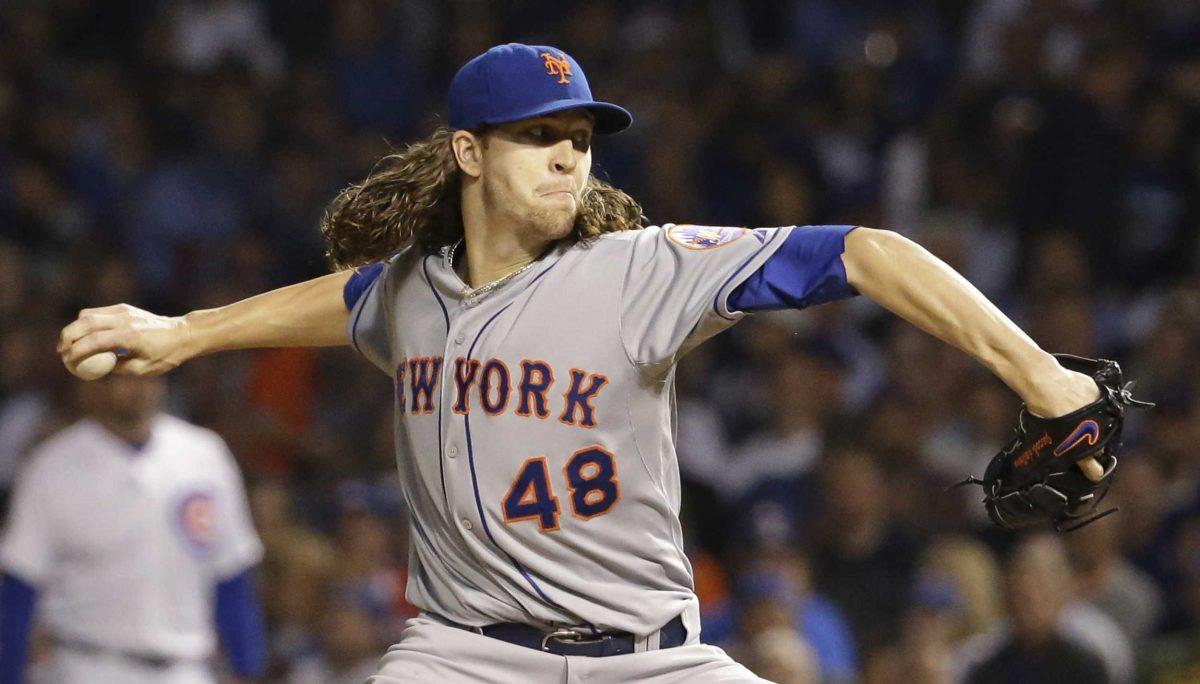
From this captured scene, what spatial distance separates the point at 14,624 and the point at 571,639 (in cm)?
294

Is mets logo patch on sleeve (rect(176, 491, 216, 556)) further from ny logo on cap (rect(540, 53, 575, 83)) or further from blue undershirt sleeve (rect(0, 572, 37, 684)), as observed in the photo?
ny logo on cap (rect(540, 53, 575, 83))

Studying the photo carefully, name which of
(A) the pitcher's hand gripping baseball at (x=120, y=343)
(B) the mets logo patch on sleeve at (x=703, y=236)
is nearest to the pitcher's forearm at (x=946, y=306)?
(B) the mets logo patch on sleeve at (x=703, y=236)

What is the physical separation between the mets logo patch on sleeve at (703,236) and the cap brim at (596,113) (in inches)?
9.3

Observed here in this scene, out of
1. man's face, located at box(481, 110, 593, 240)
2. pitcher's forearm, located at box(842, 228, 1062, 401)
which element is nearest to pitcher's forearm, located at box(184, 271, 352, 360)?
man's face, located at box(481, 110, 593, 240)

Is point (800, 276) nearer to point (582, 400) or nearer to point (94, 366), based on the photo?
point (582, 400)

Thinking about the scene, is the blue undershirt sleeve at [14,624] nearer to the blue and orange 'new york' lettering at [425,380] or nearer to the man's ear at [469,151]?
the blue and orange 'new york' lettering at [425,380]

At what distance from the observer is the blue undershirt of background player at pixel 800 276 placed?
3.05 meters

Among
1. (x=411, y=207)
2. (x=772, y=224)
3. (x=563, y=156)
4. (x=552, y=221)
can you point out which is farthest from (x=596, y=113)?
(x=772, y=224)

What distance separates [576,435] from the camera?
10.6 feet

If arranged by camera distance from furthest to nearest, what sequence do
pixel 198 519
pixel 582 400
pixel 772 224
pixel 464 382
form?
pixel 772 224
pixel 198 519
pixel 464 382
pixel 582 400

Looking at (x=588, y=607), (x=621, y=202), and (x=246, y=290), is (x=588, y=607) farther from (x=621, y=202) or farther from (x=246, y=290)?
(x=246, y=290)

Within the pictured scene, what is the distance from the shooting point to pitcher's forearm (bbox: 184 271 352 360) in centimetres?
367

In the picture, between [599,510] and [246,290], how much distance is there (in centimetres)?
524

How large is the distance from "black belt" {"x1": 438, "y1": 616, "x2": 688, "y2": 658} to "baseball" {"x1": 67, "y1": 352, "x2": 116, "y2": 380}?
35.8 inches
